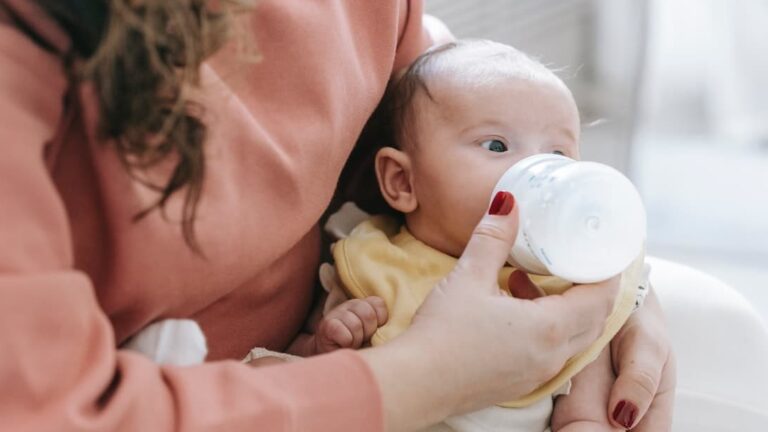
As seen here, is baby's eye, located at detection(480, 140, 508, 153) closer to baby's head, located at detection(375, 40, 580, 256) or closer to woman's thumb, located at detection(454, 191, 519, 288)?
baby's head, located at detection(375, 40, 580, 256)

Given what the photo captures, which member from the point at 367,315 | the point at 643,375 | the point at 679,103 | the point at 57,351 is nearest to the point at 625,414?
the point at 643,375

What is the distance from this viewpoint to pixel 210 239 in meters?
0.73

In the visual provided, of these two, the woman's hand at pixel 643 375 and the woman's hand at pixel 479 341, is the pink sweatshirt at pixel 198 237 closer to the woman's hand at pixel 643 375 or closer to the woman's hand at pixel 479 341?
the woman's hand at pixel 479 341

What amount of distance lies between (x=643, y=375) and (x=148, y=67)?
0.55 m

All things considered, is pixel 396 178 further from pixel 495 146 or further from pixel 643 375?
pixel 643 375

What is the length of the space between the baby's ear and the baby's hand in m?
0.13

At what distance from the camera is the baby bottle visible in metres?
0.79

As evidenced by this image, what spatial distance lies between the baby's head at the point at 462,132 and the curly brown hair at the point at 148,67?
34cm

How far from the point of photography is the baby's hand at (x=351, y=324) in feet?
2.85

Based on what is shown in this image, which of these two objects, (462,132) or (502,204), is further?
(462,132)

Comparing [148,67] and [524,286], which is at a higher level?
[148,67]

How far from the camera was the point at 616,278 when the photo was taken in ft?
2.88

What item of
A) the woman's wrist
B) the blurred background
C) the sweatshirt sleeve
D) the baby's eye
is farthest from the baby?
the blurred background

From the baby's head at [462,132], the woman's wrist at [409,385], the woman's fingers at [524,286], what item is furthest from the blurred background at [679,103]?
the woman's wrist at [409,385]
